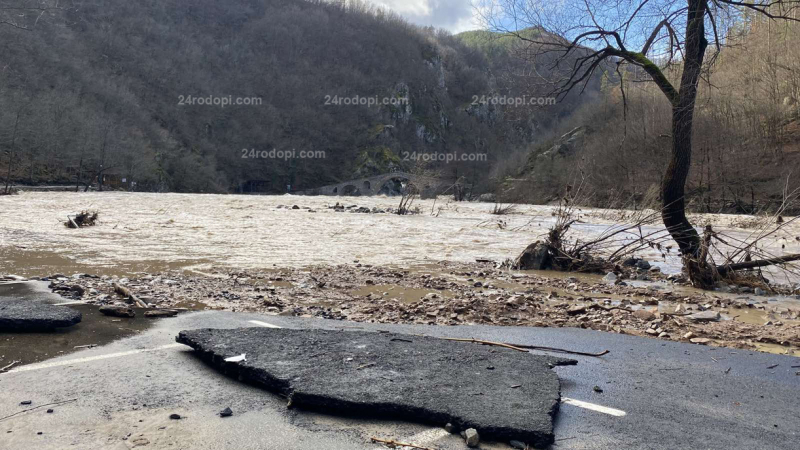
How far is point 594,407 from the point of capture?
3908mm

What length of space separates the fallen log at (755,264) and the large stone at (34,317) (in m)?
9.16

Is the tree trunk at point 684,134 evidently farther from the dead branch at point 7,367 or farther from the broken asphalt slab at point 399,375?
the dead branch at point 7,367

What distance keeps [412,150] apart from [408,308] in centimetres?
14425

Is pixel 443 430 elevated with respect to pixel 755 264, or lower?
lower

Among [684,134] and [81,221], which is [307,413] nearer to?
[684,134]

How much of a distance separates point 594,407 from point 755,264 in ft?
23.3

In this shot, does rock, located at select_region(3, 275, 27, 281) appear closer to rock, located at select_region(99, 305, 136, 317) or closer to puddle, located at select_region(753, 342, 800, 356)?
rock, located at select_region(99, 305, 136, 317)

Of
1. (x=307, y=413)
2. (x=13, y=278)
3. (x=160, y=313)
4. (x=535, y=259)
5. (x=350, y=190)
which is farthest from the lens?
(x=350, y=190)

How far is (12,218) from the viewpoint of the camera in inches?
876

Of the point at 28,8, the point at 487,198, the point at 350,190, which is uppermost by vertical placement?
the point at 28,8

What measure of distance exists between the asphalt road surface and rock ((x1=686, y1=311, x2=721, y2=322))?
176cm

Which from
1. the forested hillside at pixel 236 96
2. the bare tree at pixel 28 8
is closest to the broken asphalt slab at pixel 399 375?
the bare tree at pixel 28 8

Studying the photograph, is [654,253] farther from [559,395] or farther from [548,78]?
[559,395]

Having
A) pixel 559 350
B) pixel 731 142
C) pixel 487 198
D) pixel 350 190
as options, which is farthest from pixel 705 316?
pixel 350 190
